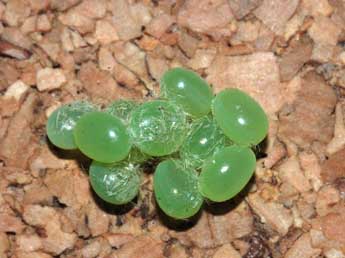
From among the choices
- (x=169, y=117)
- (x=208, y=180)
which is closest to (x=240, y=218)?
(x=208, y=180)

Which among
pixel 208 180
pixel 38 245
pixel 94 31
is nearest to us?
pixel 208 180

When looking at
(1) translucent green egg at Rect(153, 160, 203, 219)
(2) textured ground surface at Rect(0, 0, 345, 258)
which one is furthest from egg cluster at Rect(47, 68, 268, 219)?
(2) textured ground surface at Rect(0, 0, 345, 258)

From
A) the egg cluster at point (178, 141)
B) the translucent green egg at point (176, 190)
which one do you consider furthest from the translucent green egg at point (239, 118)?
the translucent green egg at point (176, 190)

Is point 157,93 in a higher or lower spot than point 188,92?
lower

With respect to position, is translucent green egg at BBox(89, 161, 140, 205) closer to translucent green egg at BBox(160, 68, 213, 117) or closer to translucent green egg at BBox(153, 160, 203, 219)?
translucent green egg at BBox(153, 160, 203, 219)

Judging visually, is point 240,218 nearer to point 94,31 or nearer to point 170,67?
point 170,67

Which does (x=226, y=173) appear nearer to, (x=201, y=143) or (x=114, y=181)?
(x=201, y=143)

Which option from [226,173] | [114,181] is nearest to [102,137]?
[114,181]
